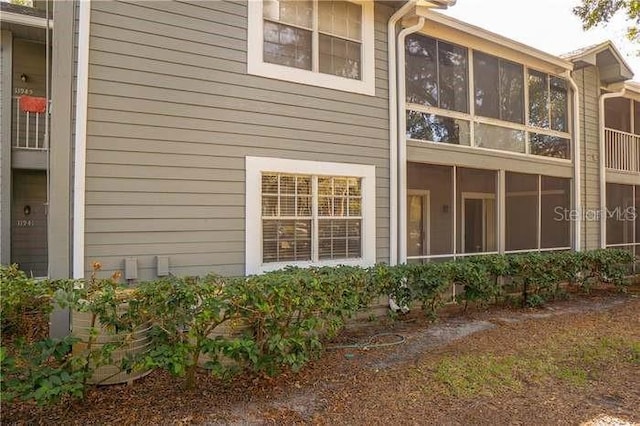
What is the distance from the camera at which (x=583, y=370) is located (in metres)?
4.54

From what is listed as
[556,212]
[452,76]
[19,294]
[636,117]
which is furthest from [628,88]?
[19,294]

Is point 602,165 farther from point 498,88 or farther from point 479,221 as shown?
point 498,88

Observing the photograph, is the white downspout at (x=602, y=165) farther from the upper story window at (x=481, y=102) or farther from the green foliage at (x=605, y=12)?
the green foliage at (x=605, y=12)

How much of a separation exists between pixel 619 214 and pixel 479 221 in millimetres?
4481

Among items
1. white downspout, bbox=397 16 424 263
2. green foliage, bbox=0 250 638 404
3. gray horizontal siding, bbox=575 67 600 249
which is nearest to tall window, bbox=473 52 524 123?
white downspout, bbox=397 16 424 263

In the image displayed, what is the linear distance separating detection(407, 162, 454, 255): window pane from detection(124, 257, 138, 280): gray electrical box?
5708mm

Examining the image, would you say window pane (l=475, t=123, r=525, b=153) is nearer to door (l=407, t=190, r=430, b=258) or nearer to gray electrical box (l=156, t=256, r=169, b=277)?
door (l=407, t=190, r=430, b=258)

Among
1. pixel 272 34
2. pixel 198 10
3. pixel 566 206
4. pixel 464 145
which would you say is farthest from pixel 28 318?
pixel 566 206

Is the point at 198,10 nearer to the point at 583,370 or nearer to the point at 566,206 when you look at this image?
the point at 583,370

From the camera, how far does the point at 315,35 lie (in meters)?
6.12

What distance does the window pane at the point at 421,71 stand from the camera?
7.25 m

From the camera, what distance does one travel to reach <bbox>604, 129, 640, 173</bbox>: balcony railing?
10539 mm

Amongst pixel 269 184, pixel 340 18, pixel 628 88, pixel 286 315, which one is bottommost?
pixel 286 315

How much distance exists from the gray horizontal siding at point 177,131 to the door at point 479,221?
18.1 feet
